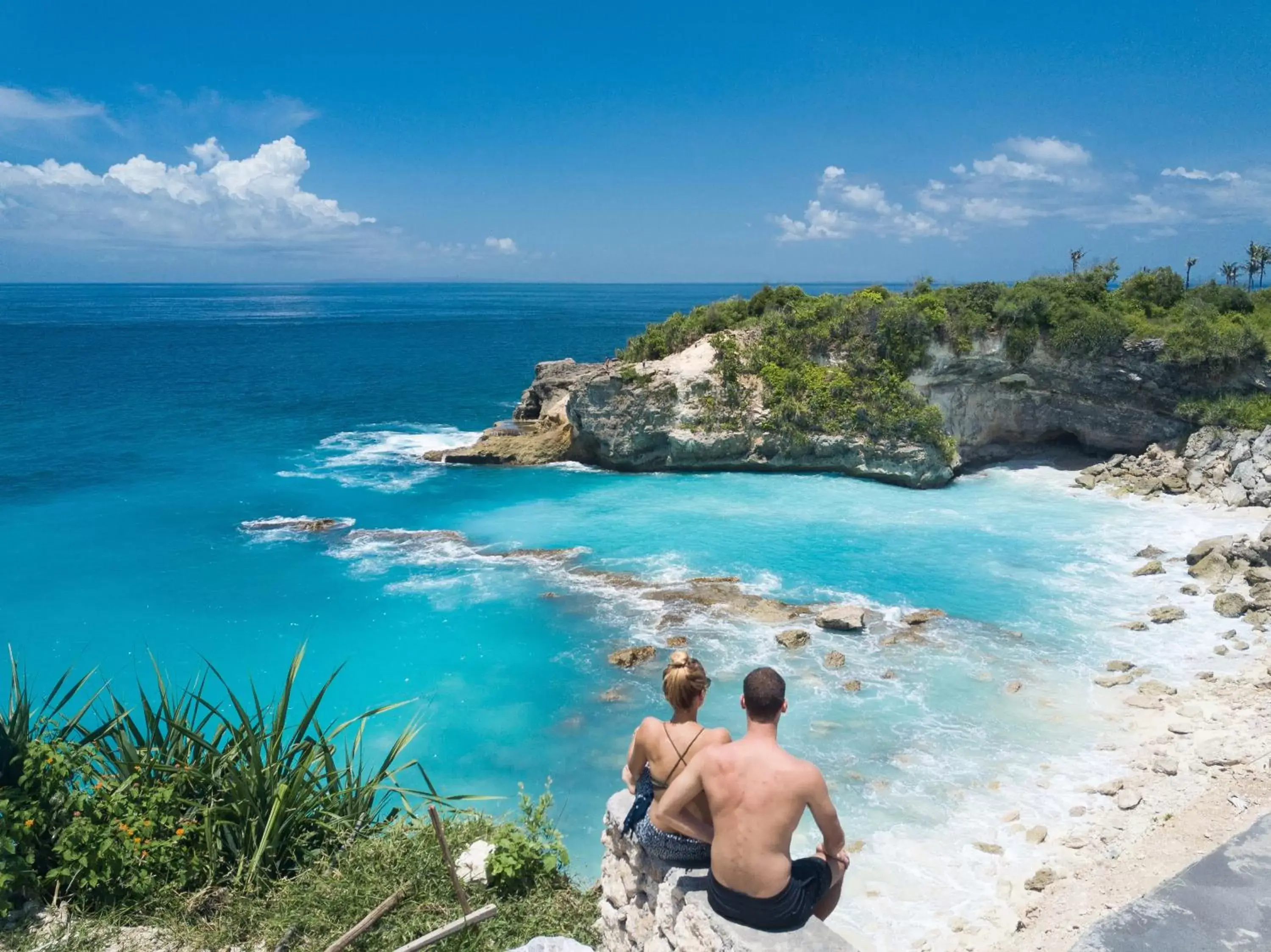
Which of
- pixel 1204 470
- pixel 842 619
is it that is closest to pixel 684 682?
pixel 842 619

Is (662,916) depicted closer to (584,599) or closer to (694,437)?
(584,599)

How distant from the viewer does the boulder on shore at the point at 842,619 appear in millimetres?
18938

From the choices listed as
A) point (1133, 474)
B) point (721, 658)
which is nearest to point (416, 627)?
point (721, 658)

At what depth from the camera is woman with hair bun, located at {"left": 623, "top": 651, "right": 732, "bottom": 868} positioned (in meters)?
5.36

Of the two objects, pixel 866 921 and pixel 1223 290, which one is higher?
pixel 1223 290

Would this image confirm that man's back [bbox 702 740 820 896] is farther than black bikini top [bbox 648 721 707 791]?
No

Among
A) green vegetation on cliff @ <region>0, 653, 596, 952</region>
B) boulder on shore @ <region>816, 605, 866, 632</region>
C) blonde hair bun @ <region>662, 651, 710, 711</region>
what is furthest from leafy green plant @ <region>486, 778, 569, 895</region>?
boulder on shore @ <region>816, 605, 866, 632</region>

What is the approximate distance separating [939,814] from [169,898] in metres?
10.4

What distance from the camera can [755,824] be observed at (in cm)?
478

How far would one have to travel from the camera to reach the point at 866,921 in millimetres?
10422

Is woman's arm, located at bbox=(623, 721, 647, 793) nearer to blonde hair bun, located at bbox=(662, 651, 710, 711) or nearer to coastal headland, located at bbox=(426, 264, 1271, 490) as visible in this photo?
blonde hair bun, located at bbox=(662, 651, 710, 711)

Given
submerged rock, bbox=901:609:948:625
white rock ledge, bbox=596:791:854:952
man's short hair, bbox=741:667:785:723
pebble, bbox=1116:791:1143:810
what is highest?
man's short hair, bbox=741:667:785:723

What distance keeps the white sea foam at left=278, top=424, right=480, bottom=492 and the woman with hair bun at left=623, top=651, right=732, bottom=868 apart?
2763 cm

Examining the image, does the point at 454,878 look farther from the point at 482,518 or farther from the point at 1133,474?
the point at 1133,474
